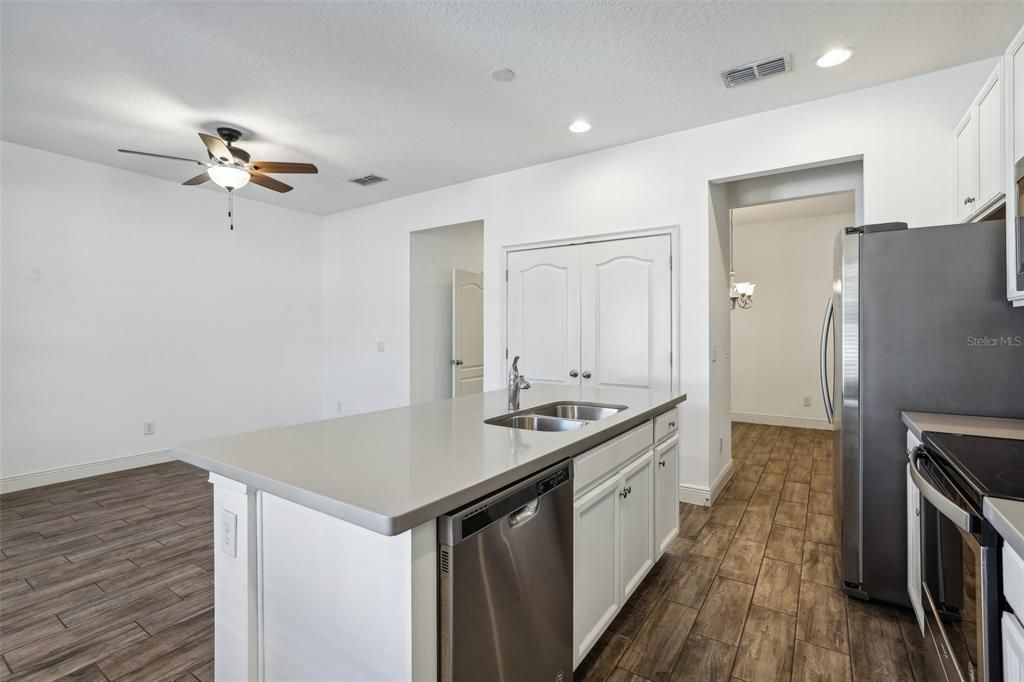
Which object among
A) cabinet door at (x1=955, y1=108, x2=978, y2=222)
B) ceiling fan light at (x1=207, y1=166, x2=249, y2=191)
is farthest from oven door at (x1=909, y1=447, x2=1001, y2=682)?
ceiling fan light at (x1=207, y1=166, x2=249, y2=191)

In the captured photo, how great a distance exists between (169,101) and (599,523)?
3498 mm

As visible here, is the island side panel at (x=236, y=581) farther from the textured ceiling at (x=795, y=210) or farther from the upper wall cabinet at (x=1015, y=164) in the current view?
the textured ceiling at (x=795, y=210)

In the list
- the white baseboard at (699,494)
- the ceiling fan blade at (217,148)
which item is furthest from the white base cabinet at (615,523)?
the ceiling fan blade at (217,148)

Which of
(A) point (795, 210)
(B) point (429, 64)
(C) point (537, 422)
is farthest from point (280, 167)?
(A) point (795, 210)

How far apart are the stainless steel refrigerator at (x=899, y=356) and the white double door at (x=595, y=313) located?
1.47 m

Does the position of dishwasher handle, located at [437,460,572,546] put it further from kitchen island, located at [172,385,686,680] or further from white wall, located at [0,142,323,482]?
white wall, located at [0,142,323,482]

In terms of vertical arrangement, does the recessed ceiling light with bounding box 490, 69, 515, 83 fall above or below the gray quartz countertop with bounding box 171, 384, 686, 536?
above

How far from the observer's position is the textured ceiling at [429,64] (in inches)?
86.0

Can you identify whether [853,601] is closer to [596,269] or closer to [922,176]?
[922,176]

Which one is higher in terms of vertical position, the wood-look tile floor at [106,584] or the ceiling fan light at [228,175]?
the ceiling fan light at [228,175]

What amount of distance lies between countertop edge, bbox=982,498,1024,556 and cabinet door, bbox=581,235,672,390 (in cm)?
253

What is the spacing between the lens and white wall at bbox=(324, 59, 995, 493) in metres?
2.75

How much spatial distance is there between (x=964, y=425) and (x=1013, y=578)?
40.7 inches

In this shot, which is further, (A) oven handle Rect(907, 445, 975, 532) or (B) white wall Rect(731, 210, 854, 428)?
(B) white wall Rect(731, 210, 854, 428)
